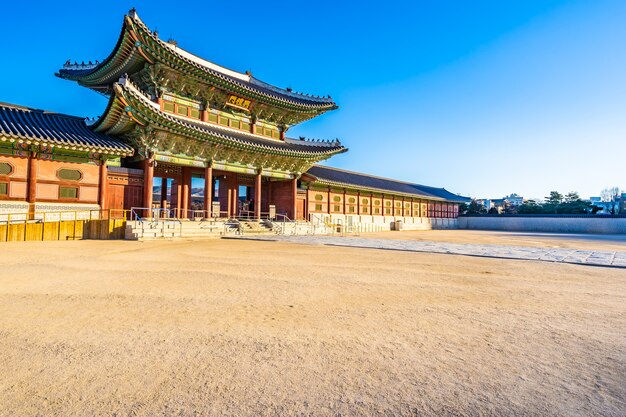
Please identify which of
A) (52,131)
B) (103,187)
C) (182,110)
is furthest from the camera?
(182,110)

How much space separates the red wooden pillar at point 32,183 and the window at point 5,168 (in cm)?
64

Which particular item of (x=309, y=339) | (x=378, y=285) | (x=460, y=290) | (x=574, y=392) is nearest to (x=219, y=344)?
(x=309, y=339)

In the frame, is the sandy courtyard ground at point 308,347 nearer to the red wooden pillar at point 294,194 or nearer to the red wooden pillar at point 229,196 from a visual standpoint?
the red wooden pillar at point 229,196

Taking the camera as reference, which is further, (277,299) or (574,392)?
(277,299)

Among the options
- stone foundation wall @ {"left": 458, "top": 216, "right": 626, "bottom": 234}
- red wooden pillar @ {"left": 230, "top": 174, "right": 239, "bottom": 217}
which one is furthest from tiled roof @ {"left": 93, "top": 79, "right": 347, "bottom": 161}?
stone foundation wall @ {"left": 458, "top": 216, "right": 626, "bottom": 234}

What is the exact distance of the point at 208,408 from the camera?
7.55 feet

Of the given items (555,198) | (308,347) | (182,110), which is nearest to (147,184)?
(182,110)

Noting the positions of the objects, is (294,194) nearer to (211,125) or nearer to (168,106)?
(211,125)

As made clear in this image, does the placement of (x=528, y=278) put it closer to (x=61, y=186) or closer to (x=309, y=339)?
(x=309, y=339)

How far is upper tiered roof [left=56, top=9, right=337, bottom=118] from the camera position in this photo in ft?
54.5

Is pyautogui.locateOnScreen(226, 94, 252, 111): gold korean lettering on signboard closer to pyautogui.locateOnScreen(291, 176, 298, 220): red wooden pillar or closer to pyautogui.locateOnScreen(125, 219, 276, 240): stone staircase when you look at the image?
pyautogui.locateOnScreen(291, 176, 298, 220): red wooden pillar

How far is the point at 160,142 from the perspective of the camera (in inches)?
720

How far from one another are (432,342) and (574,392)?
48.4 inches

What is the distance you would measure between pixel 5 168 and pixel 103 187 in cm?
372
